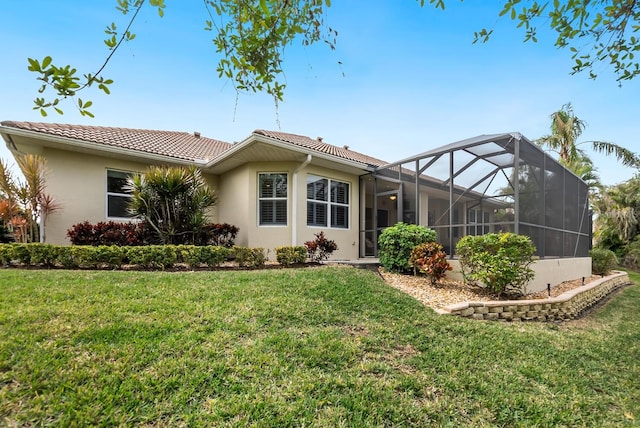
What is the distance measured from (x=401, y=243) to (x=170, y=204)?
662cm

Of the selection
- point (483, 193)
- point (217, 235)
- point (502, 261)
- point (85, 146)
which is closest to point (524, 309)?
point (502, 261)

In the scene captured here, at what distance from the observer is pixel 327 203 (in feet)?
33.9

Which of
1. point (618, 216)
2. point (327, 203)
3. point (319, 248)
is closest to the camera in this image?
point (319, 248)

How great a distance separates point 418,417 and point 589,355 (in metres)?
3.58

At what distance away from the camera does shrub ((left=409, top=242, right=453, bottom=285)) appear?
7070 mm

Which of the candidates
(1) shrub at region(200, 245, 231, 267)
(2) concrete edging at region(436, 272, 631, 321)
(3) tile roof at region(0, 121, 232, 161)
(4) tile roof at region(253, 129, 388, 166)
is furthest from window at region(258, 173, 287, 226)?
(2) concrete edging at region(436, 272, 631, 321)

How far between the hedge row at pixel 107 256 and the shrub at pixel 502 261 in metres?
6.14

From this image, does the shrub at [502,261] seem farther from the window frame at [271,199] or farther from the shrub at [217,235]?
the shrub at [217,235]

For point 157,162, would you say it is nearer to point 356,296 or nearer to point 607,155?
point 356,296

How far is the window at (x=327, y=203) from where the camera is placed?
994 centimetres

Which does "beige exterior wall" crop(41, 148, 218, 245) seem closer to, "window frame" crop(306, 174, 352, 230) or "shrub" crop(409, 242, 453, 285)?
"window frame" crop(306, 174, 352, 230)

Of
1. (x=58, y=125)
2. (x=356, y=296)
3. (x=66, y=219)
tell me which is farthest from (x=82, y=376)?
(x=58, y=125)

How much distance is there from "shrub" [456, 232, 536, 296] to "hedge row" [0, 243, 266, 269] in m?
6.14

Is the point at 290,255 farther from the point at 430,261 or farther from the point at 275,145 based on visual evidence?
the point at 430,261
